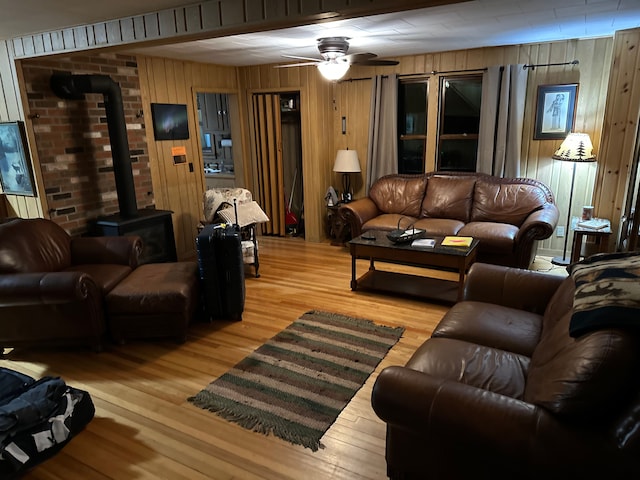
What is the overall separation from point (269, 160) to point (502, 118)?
3039mm

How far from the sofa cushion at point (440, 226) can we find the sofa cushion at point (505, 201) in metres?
0.30

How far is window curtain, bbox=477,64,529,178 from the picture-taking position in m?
4.60

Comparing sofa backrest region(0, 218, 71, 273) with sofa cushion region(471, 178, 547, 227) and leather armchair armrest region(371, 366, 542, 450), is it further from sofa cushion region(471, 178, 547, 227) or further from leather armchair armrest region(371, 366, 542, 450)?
sofa cushion region(471, 178, 547, 227)

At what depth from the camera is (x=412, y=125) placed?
17.9 feet

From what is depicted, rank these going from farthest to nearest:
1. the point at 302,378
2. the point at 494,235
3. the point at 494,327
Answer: the point at 494,235
the point at 302,378
the point at 494,327

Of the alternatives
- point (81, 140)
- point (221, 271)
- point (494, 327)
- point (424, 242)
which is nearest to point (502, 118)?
point (424, 242)

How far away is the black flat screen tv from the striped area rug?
9.10 ft

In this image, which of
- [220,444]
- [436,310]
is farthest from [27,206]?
[436,310]

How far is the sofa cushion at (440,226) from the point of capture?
14.4 ft

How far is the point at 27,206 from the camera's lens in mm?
3854

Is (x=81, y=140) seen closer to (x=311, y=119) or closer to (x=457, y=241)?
(x=311, y=119)

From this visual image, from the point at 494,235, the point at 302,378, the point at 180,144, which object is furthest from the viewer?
the point at 180,144

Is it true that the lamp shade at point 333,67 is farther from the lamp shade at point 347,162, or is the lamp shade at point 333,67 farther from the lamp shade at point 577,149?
Result: the lamp shade at point 577,149

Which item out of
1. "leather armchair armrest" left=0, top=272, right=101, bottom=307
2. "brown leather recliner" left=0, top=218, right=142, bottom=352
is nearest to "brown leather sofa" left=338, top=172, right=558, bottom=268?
"brown leather recliner" left=0, top=218, right=142, bottom=352
